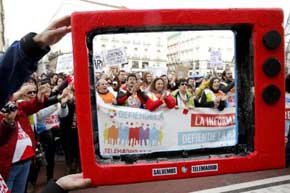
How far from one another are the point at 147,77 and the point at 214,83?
0.76 ft

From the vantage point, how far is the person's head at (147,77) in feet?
5.11

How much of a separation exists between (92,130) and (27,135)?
2.64 m

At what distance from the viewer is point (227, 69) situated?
1621 millimetres

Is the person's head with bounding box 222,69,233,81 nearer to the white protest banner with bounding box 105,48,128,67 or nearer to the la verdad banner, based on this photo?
the la verdad banner

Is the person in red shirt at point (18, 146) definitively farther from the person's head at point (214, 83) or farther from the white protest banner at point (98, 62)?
the person's head at point (214, 83)

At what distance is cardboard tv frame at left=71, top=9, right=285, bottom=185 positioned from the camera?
1.52 metres

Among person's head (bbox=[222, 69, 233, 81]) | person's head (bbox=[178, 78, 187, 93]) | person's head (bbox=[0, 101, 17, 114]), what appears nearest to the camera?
person's head (bbox=[178, 78, 187, 93])

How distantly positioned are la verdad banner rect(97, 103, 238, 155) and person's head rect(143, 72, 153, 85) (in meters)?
0.11

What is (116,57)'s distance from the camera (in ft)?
5.18

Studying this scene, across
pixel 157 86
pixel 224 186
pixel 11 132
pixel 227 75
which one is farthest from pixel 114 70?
pixel 224 186

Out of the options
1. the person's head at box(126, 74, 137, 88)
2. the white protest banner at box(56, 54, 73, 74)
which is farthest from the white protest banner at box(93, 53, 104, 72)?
the white protest banner at box(56, 54, 73, 74)

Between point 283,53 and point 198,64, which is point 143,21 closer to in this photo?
point 198,64

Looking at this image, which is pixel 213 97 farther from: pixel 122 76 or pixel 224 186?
pixel 224 186

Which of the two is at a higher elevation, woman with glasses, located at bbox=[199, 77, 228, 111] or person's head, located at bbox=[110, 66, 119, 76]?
person's head, located at bbox=[110, 66, 119, 76]
